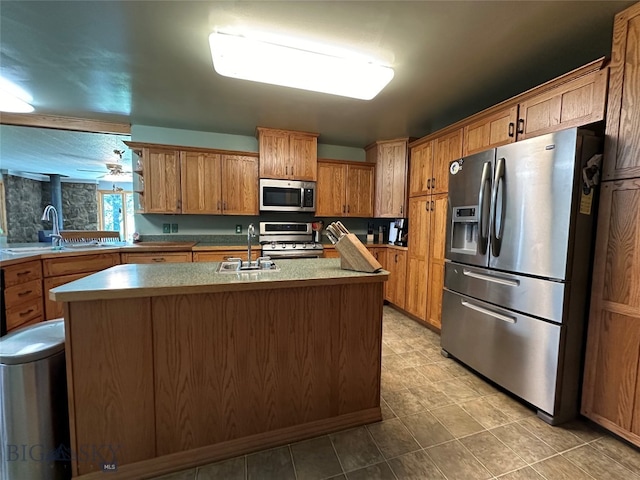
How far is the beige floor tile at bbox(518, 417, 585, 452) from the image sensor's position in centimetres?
153

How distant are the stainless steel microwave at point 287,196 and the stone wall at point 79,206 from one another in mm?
7717

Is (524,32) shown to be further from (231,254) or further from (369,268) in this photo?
(231,254)

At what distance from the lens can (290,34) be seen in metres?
1.72

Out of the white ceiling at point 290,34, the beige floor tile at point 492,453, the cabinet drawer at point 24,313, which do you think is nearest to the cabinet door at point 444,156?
the white ceiling at point 290,34

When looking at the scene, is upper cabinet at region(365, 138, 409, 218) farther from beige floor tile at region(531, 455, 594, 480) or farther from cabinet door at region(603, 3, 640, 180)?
beige floor tile at region(531, 455, 594, 480)

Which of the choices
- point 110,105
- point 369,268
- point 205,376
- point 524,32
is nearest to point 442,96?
point 524,32

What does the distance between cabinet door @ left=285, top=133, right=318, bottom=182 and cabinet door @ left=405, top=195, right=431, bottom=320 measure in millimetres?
1426

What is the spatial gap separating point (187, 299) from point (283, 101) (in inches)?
87.7

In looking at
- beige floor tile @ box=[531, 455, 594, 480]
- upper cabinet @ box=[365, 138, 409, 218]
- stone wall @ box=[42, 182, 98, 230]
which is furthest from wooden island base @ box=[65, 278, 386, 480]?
stone wall @ box=[42, 182, 98, 230]

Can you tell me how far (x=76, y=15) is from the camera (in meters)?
1.61

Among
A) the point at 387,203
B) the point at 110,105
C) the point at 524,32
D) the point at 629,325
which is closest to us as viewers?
the point at 629,325

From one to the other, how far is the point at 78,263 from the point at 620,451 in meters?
4.62

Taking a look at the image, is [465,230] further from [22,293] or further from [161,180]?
[22,293]

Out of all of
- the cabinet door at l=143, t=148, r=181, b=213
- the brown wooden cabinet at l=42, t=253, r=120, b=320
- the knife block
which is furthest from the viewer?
the cabinet door at l=143, t=148, r=181, b=213
